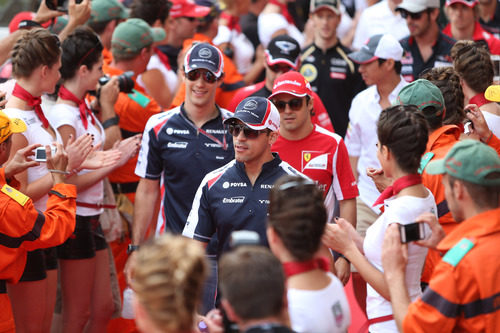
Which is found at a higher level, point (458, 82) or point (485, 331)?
point (458, 82)

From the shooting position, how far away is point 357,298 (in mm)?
5828

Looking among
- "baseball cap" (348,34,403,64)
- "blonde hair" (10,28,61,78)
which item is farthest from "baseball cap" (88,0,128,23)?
"baseball cap" (348,34,403,64)

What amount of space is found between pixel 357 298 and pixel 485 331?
2640 mm

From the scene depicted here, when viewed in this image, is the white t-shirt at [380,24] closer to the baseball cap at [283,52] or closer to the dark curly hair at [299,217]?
the baseball cap at [283,52]

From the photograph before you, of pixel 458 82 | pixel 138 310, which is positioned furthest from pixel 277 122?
pixel 138 310

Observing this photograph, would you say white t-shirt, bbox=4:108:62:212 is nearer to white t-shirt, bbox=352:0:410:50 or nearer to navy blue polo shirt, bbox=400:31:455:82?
navy blue polo shirt, bbox=400:31:455:82

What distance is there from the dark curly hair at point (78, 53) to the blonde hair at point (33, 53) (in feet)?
1.54

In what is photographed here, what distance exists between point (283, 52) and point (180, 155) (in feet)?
6.35

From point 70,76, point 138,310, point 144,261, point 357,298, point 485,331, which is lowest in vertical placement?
point 357,298

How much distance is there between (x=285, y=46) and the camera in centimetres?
678

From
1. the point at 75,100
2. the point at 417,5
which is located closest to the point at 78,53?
the point at 75,100

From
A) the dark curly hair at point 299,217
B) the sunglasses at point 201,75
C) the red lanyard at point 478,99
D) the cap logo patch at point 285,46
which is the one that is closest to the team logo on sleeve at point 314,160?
the sunglasses at point 201,75

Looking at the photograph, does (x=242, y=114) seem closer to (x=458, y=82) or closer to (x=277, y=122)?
(x=277, y=122)

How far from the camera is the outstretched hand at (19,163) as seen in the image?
4.58m
